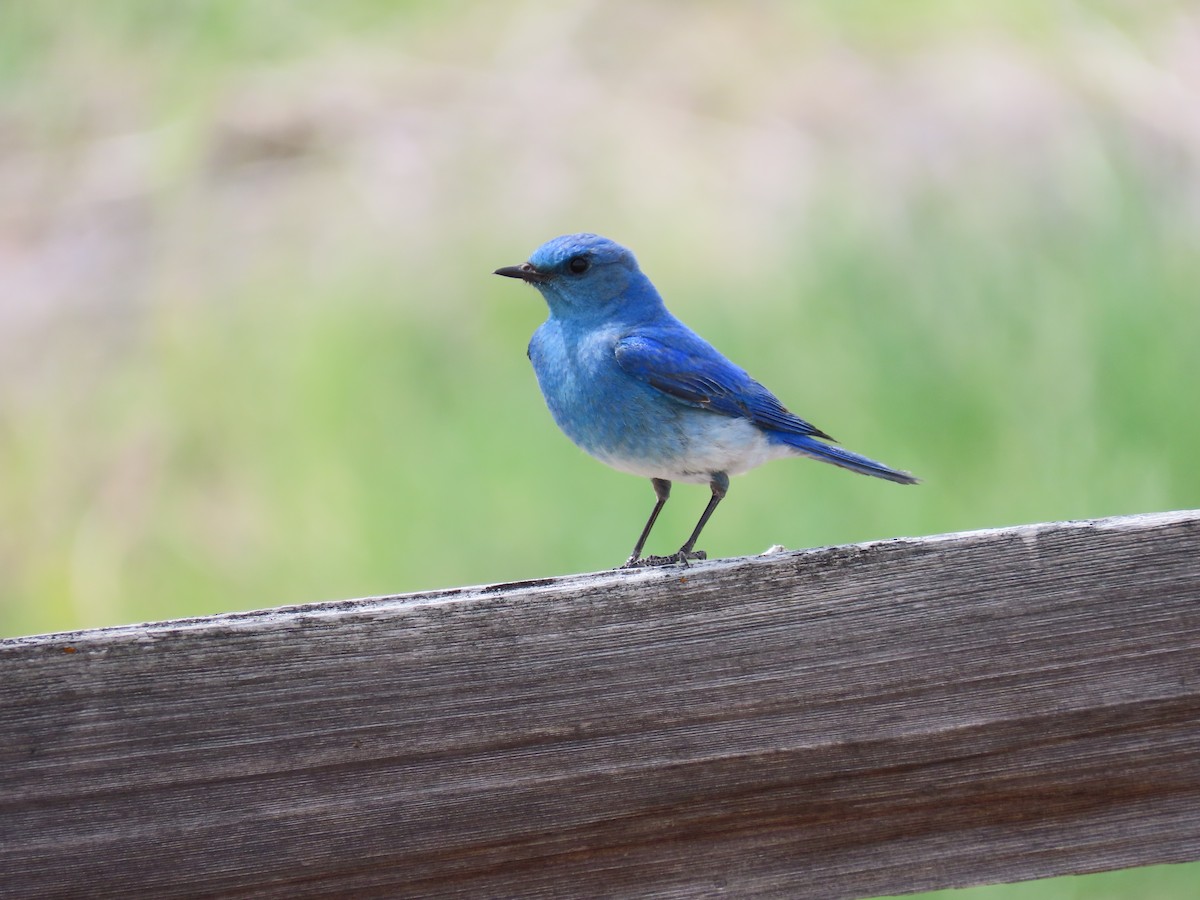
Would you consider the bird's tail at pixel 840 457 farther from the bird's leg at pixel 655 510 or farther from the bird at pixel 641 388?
the bird's leg at pixel 655 510

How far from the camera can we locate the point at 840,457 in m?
3.12

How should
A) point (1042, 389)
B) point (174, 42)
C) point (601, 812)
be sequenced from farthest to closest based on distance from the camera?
point (174, 42) < point (1042, 389) < point (601, 812)

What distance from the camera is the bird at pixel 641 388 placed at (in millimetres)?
2959

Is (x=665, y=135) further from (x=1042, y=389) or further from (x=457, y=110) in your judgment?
(x=1042, y=389)

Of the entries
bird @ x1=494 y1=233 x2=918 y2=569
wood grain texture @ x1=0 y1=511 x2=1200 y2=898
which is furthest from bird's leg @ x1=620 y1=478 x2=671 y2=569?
wood grain texture @ x1=0 y1=511 x2=1200 y2=898

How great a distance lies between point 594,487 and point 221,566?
1.04m

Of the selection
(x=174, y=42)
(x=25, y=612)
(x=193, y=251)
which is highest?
(x=174, y=42)

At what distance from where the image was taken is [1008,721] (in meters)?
1.76

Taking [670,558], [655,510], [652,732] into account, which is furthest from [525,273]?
[652,732]

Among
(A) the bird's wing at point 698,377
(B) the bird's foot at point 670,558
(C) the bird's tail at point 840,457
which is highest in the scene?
(A) the bird's wing at point 698,377

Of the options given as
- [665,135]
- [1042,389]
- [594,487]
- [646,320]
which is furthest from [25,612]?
[1042,389]

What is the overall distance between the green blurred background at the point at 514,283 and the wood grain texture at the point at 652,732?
4.58 ft

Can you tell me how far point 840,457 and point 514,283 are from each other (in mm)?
1022

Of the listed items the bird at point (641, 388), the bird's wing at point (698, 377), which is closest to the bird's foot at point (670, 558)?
the bird at point (641, 388)
